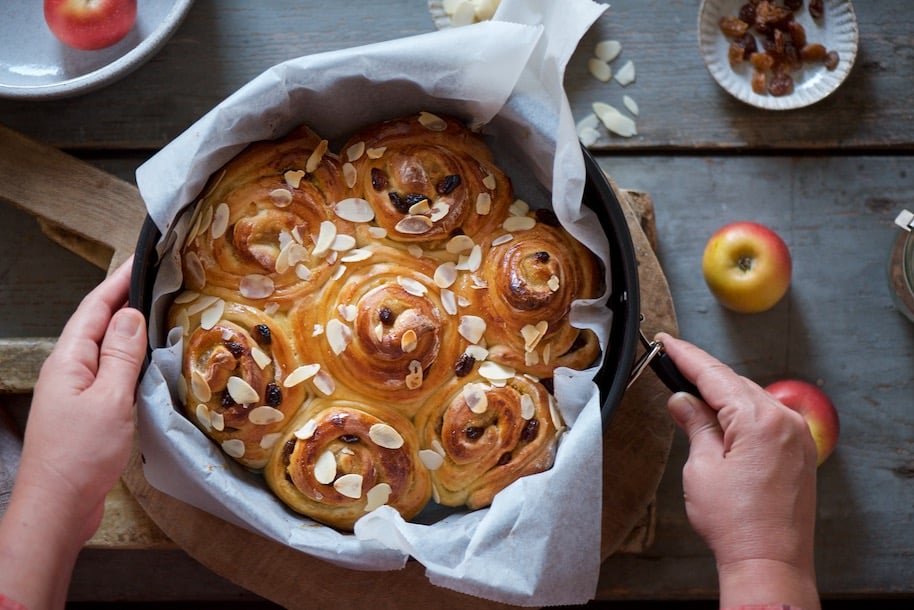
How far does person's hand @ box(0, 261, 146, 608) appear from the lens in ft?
4.49

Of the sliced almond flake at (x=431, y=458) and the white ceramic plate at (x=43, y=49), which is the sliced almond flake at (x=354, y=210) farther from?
the white ceramic plate at (x=43, y=49)

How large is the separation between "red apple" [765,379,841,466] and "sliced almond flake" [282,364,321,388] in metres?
0.93

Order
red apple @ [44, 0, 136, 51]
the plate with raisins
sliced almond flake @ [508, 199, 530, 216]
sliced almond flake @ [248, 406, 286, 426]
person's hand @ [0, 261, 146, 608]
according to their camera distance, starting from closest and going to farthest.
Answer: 1. person's hand @ [0, 261, 146, 608]
2. sliced almond flake @ [248, 406, 286, 426]
3. sliced almond flake @ [508, 199, 530, 216]
4. red apple @ [44, 0, 136, 51]
5. the plate with raisins

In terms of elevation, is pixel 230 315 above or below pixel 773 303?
above

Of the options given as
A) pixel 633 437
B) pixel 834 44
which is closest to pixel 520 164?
A: pixel 633 437

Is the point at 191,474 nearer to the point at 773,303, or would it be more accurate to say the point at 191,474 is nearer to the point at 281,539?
the point at 281,539

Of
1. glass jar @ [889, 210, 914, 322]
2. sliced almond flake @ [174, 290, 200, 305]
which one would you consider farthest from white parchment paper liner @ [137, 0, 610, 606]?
glass jar @ [889, 210, 914, 322]

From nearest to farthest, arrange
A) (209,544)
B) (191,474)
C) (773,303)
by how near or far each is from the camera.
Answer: (191,474), (209,544), (773,303)

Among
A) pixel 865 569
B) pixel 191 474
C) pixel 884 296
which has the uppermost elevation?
pixel 191 474

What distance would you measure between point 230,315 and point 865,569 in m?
1.40

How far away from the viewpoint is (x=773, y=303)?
71.9 inches

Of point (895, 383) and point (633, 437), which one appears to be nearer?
point (633, 437)

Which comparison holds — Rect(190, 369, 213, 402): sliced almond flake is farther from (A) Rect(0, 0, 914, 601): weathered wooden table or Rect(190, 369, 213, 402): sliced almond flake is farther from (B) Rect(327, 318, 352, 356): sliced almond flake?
(A) Rect(0, 0, 914, 601): weathered wooden table

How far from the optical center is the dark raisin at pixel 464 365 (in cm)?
150
